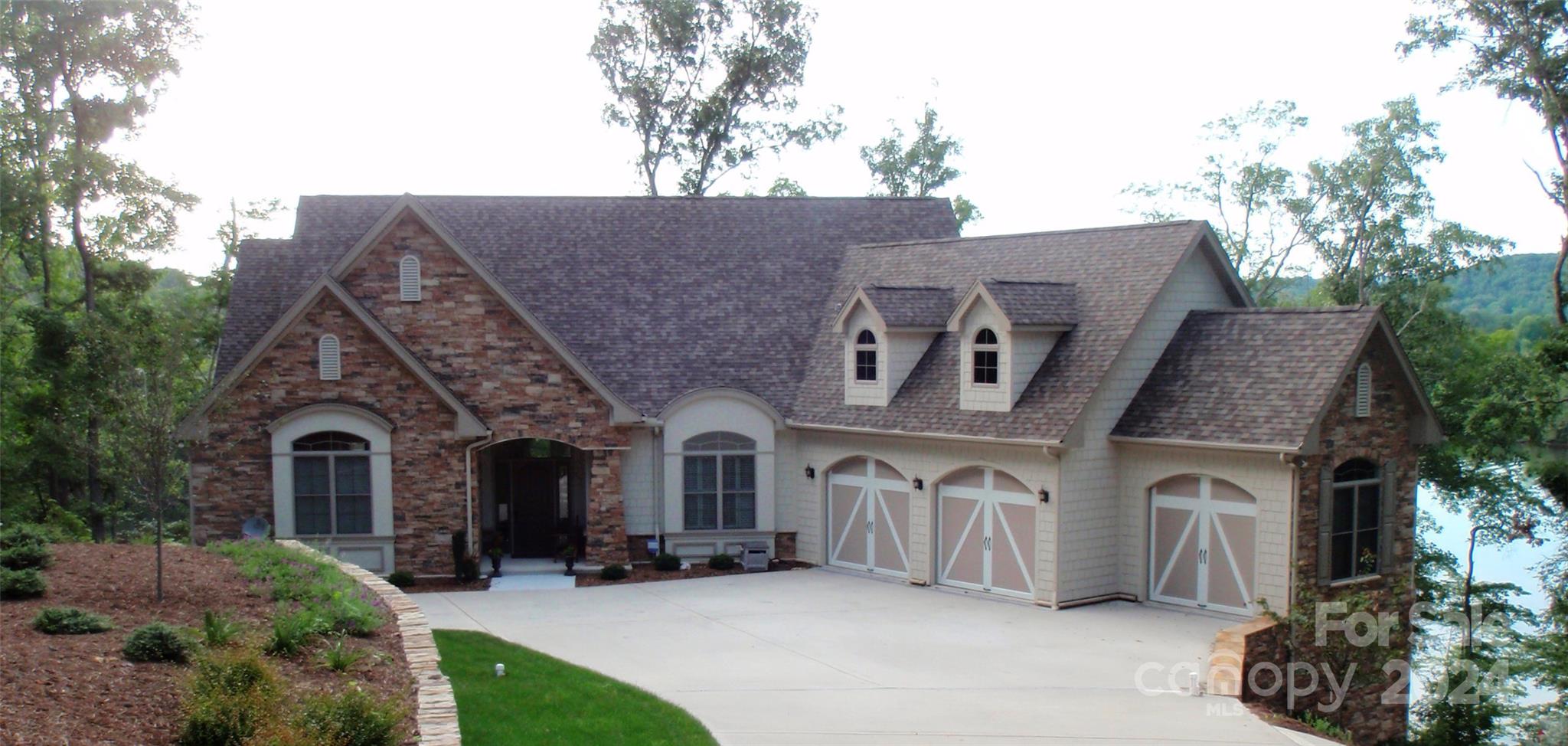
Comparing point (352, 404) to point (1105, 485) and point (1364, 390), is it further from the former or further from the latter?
point (1364, 390)

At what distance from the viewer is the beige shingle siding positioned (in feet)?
65.7

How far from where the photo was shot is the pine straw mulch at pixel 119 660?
28.3ft

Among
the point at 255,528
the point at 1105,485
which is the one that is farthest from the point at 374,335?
the point at 1105,485

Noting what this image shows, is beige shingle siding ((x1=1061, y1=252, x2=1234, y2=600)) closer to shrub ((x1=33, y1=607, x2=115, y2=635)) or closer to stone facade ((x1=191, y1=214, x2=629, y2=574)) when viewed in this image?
stone facade ((x1=191, y1=214, x2=629, y2=574))

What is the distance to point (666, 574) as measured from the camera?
78.3 ft

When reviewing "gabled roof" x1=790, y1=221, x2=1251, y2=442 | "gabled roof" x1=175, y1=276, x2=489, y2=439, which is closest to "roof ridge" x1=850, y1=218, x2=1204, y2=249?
"gabled roof" x1=790, y1=221, x2=1251, y2=442

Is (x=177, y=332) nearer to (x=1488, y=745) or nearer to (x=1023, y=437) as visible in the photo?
(x=1023, y=437)

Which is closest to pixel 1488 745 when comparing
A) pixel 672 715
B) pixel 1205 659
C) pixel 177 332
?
pixel 1205 659

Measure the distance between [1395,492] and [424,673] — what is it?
50.6 feet

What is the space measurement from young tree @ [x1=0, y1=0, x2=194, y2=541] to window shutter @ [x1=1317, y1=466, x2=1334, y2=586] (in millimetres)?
27585

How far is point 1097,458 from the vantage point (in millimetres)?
20344

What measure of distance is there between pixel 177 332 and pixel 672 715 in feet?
23.6

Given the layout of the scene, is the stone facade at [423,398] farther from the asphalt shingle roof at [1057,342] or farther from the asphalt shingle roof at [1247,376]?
the asphalt shingle roof at [1247,376]

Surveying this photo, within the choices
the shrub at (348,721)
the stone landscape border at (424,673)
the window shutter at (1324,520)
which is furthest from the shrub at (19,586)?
the window shutter at (1324,520)
